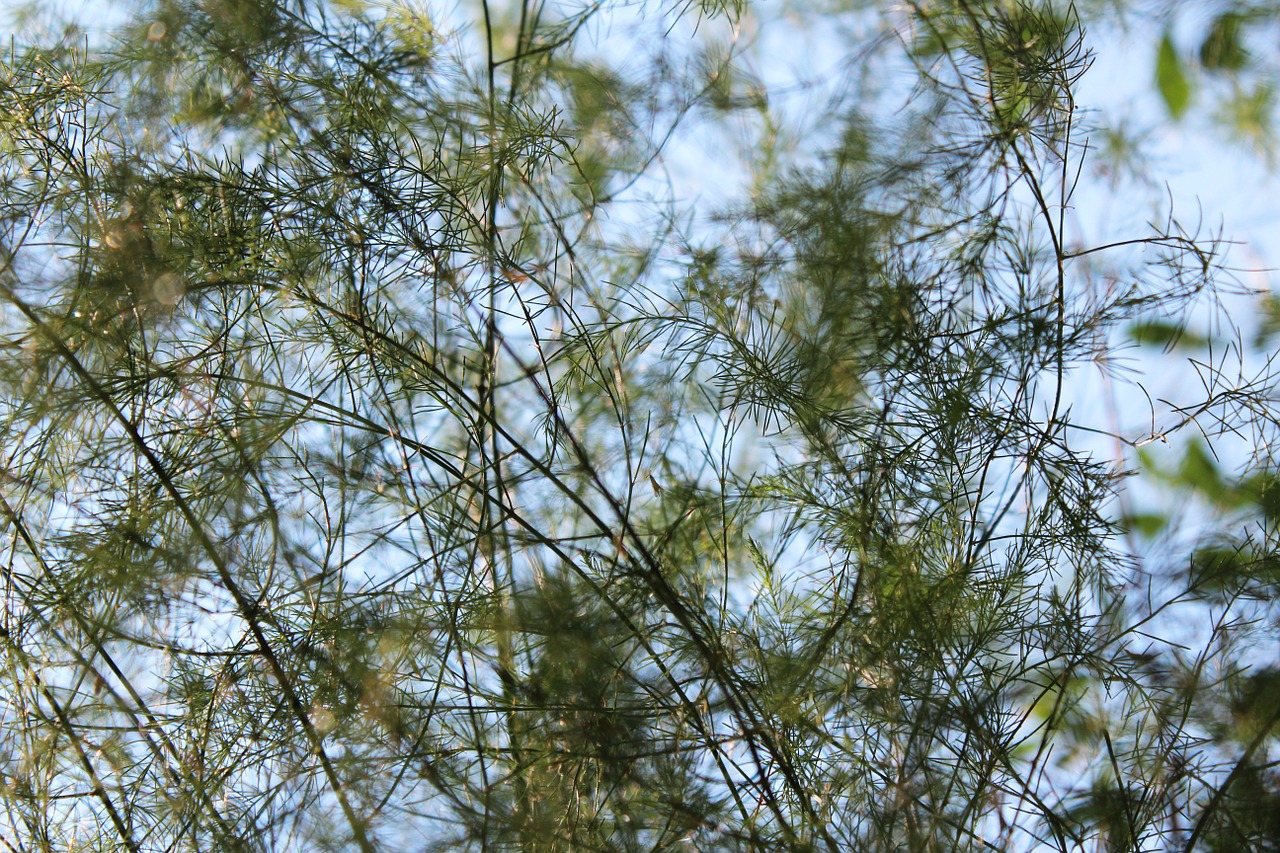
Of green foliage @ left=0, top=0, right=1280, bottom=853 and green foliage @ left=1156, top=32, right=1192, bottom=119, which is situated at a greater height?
green foliage @ left=1156, top=32, right=1192, bottom=119

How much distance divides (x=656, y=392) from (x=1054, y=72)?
1.89 ft

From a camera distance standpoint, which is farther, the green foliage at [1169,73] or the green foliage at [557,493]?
the green foliage at [1169,73]

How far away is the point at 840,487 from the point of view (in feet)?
3.89

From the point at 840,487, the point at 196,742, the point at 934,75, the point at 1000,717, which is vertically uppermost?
the point at 934,75

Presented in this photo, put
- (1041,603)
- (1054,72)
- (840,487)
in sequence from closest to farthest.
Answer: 1. (1054,72)
2. (840,487)
3. (1041,603)

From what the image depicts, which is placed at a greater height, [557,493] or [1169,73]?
[1169,73]

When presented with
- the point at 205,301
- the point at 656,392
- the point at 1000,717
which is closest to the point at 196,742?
the point at 205,301

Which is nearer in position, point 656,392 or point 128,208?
point 128,208

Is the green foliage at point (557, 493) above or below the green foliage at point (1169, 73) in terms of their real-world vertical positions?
below

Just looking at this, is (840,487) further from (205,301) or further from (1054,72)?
(205,301)

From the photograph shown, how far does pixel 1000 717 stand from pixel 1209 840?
9.3 inches

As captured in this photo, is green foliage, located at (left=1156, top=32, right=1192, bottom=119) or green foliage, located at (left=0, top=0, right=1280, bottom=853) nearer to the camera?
green foliage, located at (left=0, top=0, right=1280, bottom=853)

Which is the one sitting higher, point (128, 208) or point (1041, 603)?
point (128, 208)

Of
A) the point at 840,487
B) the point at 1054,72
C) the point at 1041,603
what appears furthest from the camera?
the point at 1041,603
